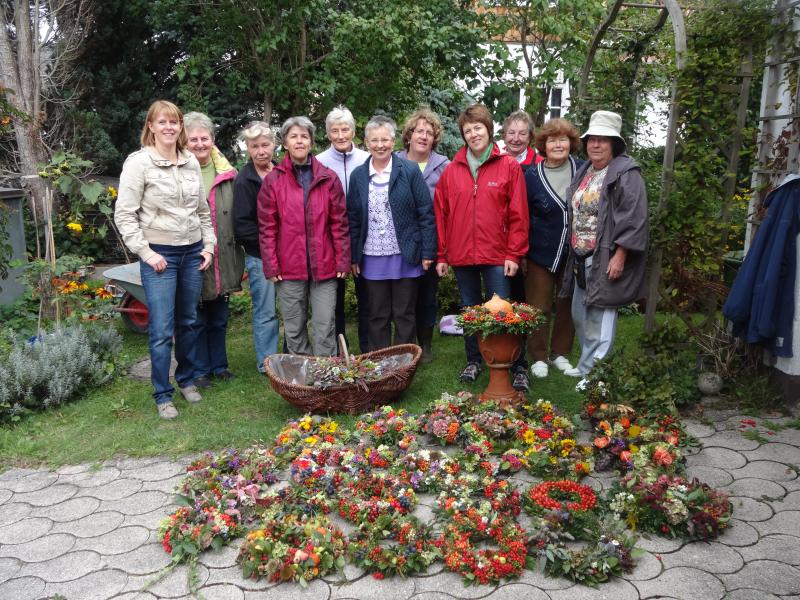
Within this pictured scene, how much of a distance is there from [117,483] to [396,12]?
5.42 metres

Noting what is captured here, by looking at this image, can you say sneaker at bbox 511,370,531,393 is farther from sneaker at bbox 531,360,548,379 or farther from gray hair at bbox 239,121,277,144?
gray hair at bbox 239,121,277,144

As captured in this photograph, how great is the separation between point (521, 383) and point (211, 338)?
2.29m

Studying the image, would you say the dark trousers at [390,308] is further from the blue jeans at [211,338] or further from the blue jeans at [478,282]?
the blue jeans at [211,338]

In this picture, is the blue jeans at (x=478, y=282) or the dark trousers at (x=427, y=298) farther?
the dark trousers at (x=427, y=298)

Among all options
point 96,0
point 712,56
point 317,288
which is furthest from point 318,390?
point 96,0

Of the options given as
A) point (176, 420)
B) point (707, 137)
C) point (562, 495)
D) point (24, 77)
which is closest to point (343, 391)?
point (176, 420)

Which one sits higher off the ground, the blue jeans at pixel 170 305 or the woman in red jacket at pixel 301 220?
the woman in red jacket at pixel 301 220

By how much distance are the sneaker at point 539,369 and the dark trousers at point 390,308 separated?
90 centimetres

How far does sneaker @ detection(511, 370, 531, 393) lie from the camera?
4.64 m

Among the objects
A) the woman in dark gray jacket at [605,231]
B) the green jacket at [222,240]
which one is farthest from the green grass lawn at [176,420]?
the green jacket at [222,240]

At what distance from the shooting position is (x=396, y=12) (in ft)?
23.2

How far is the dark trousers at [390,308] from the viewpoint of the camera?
4840 mm

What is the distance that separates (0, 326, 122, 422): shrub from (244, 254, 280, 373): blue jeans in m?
1.13

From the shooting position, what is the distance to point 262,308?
504 cm
